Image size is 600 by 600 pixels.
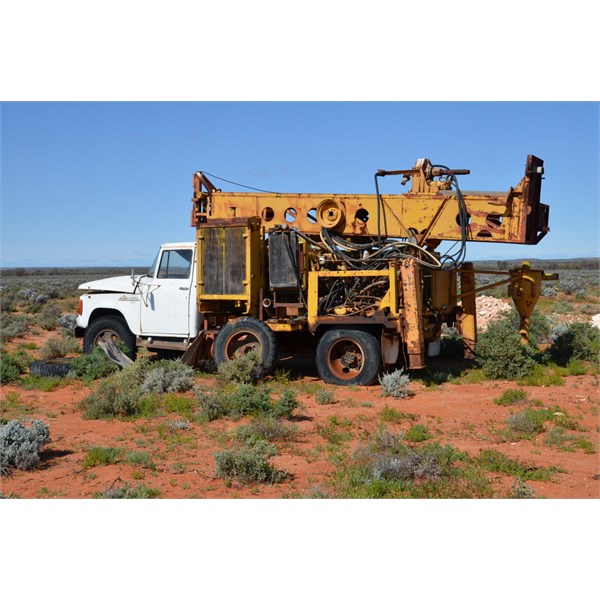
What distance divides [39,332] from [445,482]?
1704cm

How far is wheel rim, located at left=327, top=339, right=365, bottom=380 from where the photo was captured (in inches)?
450

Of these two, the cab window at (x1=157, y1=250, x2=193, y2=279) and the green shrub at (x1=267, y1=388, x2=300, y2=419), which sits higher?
the cab window at (x1=157, y1=250, x2=193, y2=279)

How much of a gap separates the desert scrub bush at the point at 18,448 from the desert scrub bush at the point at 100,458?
51 centimetres

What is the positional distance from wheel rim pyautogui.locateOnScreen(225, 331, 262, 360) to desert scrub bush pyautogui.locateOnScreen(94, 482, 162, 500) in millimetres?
5567

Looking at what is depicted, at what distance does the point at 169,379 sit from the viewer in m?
10.9

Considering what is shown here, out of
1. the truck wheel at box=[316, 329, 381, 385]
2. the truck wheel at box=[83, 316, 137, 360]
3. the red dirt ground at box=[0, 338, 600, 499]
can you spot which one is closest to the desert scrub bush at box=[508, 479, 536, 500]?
the red dirt ground at box=[0, 338, 600, 499]

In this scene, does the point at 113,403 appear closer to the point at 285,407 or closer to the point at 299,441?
the point at 285,407

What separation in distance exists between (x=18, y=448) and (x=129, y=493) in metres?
1.69

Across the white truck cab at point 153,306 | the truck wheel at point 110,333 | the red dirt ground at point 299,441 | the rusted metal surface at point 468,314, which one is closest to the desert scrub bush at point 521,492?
the red dirt ground at point 299,441

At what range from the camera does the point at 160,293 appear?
495 inches

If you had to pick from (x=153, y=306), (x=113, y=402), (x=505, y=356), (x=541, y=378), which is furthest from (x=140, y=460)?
(x=541, y=378)

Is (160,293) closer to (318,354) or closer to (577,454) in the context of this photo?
(318,354)

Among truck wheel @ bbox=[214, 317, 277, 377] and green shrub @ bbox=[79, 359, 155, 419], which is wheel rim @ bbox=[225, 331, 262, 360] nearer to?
truck wheel @ bbox=[214, 317, 277, 377]

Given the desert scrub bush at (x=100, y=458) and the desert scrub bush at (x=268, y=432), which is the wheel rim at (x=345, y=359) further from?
the desert scrub bush at (x=100, y=458)
